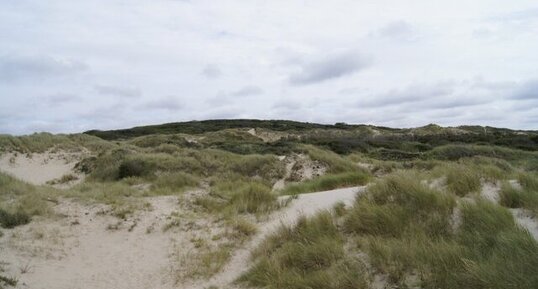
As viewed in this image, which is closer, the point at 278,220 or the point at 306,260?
the point at 306,260

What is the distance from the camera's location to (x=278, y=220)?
10000 mm

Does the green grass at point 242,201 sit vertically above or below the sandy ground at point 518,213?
below

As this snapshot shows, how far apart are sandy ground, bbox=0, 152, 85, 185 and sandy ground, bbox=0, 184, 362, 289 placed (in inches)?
471

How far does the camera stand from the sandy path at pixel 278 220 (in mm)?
7555

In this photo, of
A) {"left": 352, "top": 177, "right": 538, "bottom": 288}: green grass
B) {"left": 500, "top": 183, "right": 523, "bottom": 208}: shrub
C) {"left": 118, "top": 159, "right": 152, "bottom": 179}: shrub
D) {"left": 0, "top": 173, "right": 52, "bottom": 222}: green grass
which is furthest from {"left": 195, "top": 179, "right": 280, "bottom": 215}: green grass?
{"left": 118, "top": 159, "right": 152, "bottom": 179}: shrub

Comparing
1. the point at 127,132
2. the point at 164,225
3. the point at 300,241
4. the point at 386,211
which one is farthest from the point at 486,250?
the point at 127,132

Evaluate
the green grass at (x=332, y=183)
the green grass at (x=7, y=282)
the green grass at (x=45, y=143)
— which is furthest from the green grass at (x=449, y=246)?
the green grass at (x=45, y=143)

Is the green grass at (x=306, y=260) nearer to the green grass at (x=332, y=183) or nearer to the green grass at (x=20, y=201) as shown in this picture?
the green grass at (x=332, y=183)

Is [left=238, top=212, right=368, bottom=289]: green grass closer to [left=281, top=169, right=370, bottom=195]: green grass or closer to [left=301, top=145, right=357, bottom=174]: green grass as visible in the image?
[left=281, top=169, right=370, bottom=195]: green grass

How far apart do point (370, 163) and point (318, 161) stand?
96.9 inches

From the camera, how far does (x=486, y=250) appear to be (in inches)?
219

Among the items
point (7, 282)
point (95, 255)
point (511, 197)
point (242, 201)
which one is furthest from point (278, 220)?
point (7, 282)

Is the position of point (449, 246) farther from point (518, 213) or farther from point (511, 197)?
point (511, 197)

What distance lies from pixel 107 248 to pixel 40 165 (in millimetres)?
16756
